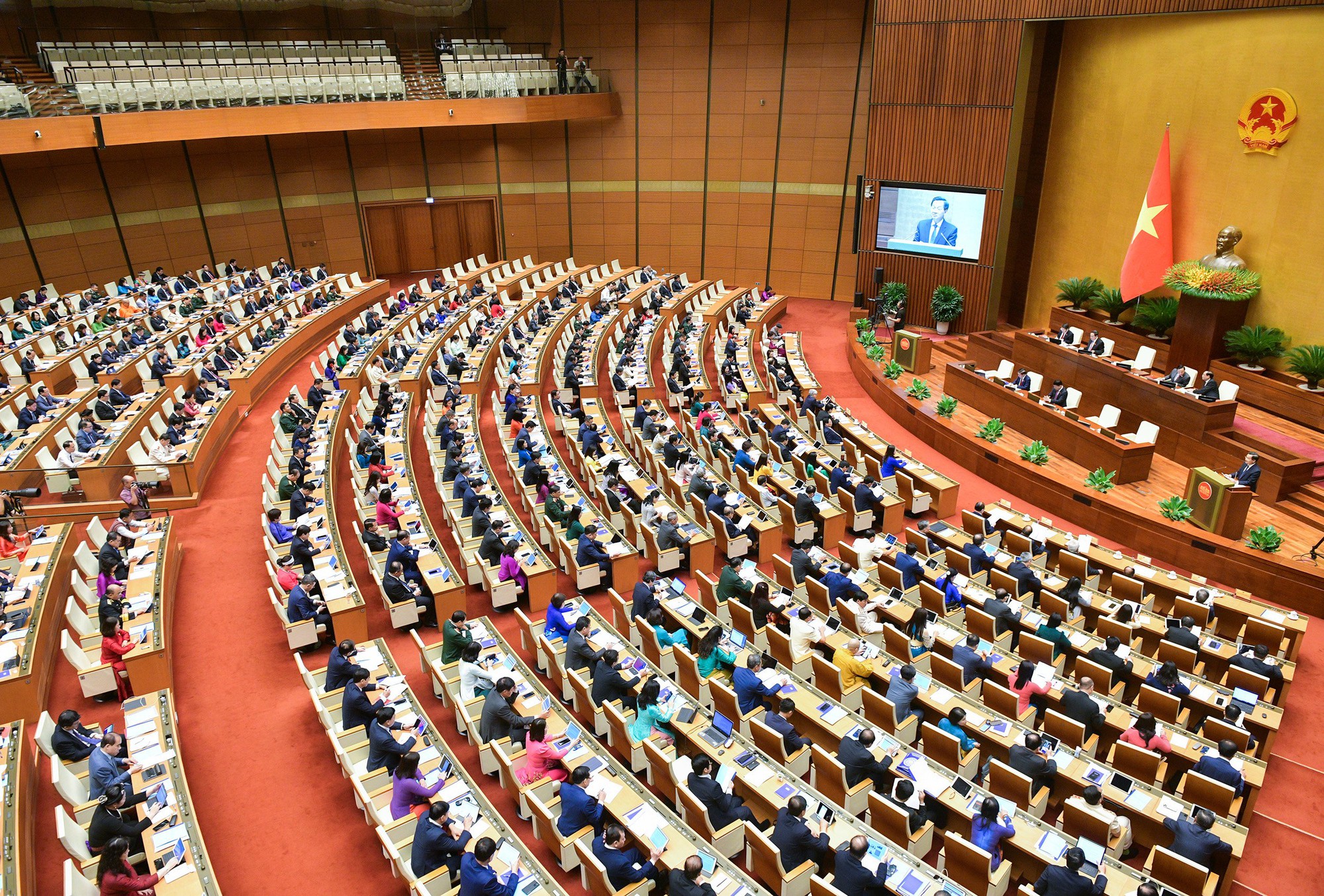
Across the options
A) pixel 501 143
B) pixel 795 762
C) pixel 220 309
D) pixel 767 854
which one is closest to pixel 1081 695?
pixel 795 762

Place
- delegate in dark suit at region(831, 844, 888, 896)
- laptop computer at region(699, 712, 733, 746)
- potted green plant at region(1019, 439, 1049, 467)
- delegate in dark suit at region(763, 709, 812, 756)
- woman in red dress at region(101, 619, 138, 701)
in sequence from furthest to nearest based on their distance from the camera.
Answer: potted green plant at region(1019, 439, 1049, 467) < woman in red dress at region(101, 619, 138, 701) < laptop computer at region(699, 712, 733, 746) < delegate in dark suit at region(763, 709, 812, 756) < delegate in dark suit at region(831, 844, 888, 896)

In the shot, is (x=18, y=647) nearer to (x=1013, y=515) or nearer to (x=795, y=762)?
(x=795, y=762)

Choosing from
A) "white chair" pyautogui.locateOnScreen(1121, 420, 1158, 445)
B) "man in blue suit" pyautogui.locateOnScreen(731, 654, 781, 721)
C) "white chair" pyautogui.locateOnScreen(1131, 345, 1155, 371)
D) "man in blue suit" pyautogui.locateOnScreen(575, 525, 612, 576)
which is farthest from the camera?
"white chair" pyautogui.locateOnScreen(1131, 345, 1155, 371)

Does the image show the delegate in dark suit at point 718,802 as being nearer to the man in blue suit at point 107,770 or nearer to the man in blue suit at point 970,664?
the man in blue suit at point 970,664

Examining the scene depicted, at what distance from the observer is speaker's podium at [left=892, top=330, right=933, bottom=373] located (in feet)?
60.8

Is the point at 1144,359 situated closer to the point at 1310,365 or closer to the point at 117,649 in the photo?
the point at 1310,365

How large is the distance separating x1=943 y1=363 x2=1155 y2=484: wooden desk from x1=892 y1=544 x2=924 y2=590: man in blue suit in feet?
16.4

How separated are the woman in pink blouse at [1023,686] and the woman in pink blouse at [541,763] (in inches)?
169

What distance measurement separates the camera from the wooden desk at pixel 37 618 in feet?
28.7

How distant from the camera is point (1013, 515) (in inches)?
491

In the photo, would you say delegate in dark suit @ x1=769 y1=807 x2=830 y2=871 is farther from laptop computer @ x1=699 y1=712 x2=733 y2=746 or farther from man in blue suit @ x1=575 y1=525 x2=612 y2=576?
man in blue suit @ x1=575 y1=525 x2=612 y2=576

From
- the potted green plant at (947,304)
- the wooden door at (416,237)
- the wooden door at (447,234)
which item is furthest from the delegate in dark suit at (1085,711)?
the wooden door at (416,237)

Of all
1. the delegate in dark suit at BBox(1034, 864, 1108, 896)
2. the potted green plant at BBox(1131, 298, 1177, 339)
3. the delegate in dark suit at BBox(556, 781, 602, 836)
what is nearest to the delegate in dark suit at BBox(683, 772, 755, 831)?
the delegate in dark suit at BBox(556, 781, 602, 836)

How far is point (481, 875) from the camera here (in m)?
6.16
